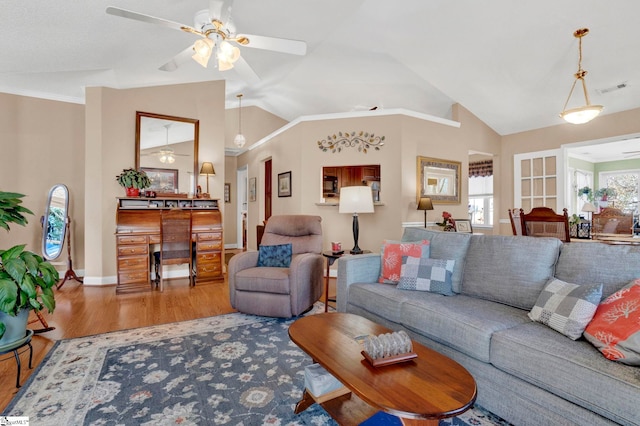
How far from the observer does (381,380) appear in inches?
47.5

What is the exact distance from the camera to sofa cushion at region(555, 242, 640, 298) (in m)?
1.60

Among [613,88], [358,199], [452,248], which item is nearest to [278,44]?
[358,199]

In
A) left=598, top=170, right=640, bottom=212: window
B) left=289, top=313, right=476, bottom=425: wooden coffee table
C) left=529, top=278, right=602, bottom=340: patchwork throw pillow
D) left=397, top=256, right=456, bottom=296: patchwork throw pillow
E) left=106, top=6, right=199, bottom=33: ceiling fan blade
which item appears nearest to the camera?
left=289, top=313, right=476, bottom=425: wooden coffee table

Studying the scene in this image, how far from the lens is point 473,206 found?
6.75 m

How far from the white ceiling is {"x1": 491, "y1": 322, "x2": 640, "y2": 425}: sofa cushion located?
3570mm

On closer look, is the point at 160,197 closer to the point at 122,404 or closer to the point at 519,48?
the point at 122,404

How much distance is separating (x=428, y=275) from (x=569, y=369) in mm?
1068

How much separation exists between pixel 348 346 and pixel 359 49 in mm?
4402

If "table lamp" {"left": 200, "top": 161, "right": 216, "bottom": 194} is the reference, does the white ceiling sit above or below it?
above

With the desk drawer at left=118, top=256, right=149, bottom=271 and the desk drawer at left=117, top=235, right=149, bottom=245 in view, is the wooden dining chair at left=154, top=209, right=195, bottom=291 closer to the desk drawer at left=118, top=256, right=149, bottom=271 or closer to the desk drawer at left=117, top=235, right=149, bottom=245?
the desk drawer at left=118, top=256, right=149, bottom=271

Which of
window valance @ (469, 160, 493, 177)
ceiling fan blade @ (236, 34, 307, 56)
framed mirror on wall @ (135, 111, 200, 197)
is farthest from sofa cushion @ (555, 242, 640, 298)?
window valance @ (469, 160, 493, 177)

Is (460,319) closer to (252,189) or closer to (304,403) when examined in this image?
(304,403)

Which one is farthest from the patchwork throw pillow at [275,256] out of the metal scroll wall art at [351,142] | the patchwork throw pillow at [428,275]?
the metal scroll wall art at [351,142]

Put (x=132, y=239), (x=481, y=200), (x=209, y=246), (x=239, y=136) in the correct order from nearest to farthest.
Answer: (x=132, y=239)
(x=209, y=246)
(x=239, y=136)
(x=481, y=200)
